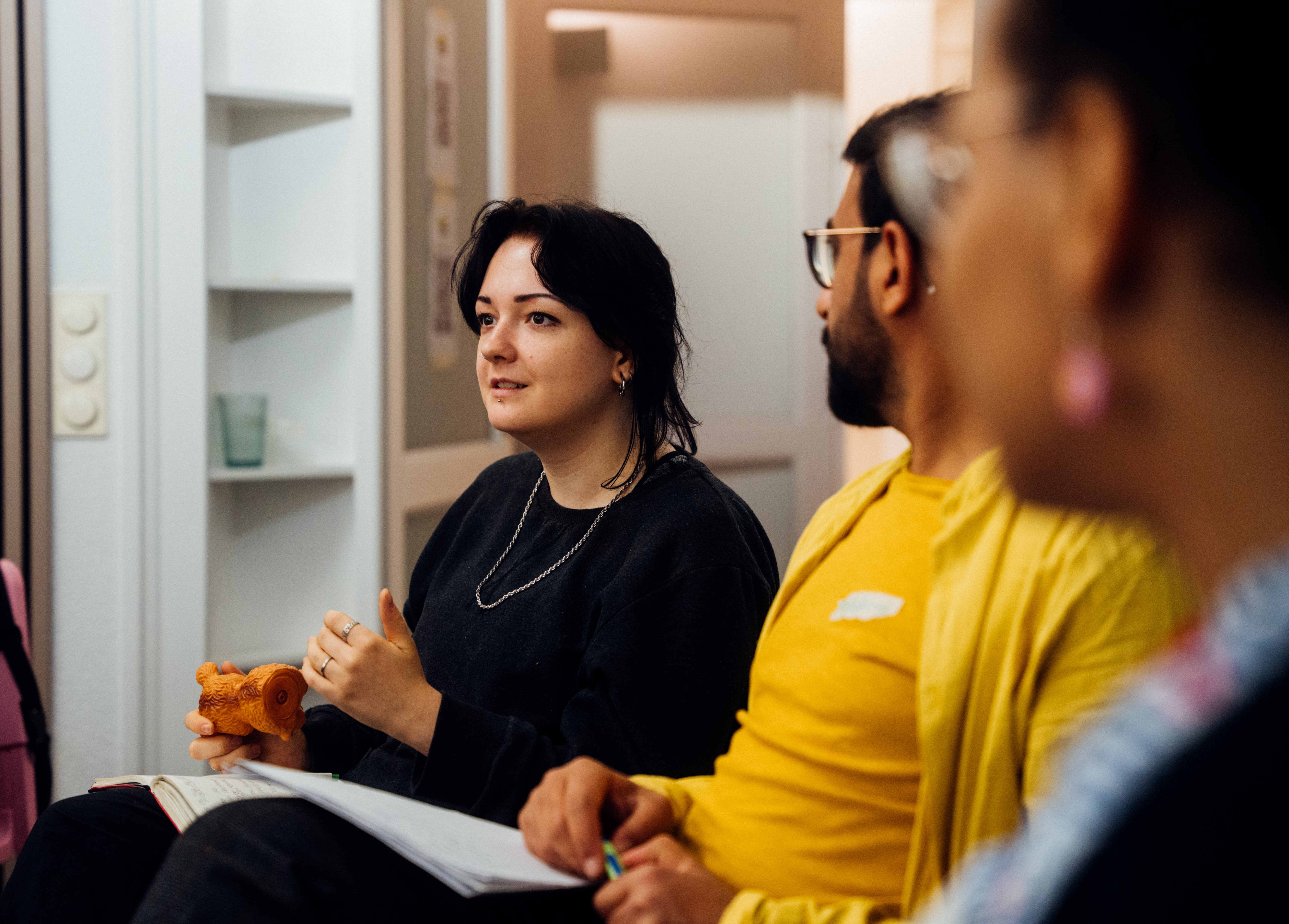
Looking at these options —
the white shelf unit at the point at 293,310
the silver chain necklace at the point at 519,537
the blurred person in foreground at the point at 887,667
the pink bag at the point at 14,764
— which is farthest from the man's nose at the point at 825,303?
the white shelf unit at the point at 293,310

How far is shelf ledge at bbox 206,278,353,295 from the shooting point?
7.22ft

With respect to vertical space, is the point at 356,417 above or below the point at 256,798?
above

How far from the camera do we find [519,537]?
149 centimetres

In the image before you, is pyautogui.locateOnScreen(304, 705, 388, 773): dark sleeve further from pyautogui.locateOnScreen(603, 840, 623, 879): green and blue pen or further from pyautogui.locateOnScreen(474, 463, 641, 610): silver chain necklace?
pyautogui.locateOnScreen(603, 840, 623, 879): green and blue pen

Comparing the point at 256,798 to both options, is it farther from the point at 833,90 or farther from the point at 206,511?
the point at 833,90

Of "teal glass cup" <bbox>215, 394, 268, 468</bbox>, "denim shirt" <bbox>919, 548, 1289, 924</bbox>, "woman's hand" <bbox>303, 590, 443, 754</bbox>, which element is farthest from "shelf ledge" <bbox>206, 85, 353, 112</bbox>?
"denim shirt" <bbox>919, 548, 1289, 924</bbox>

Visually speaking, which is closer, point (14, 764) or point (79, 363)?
point (14, 764)

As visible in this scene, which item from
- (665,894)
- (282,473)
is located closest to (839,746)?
(665,894)

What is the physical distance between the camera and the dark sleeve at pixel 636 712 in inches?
45.4

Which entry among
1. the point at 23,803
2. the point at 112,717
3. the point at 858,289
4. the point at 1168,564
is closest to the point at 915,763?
the point at 1168,564

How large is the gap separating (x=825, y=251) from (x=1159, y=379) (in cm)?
66

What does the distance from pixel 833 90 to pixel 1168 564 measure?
2771 mm

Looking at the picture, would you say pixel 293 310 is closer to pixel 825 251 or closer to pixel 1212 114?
pixel 825 251

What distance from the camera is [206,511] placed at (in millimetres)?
2176
